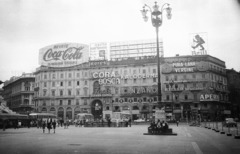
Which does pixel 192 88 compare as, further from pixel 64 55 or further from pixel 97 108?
pixel 64 55

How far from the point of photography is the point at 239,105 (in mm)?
75125

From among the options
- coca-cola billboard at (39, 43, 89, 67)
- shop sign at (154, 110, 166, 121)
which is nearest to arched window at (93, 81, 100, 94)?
coca-cola billboard at (39, 43, 89, 67)

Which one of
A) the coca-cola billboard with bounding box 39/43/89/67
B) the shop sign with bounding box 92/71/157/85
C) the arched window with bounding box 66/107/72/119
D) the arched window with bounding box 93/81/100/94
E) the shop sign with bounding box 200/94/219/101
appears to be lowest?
the arched window with bounding box 66/107/72/119

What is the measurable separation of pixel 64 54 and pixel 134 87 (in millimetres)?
22340

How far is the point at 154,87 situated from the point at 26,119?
3431cm

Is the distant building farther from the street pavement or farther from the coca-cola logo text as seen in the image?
the street pavement

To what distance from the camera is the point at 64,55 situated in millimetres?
71375

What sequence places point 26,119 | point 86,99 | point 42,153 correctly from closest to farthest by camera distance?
point 42,153, point 26,119, point 86,99

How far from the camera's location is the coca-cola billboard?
6944 cm

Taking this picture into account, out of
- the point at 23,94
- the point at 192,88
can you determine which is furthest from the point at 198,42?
the point at 23,94

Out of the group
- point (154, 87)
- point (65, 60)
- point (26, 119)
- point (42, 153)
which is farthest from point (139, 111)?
point (42, 153)

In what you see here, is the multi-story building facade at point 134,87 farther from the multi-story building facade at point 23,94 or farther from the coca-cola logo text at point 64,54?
the multi-story building facade at point 23,94

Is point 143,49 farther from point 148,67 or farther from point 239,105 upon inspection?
point 239,105

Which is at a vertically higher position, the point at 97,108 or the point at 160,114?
the point at 160,114
